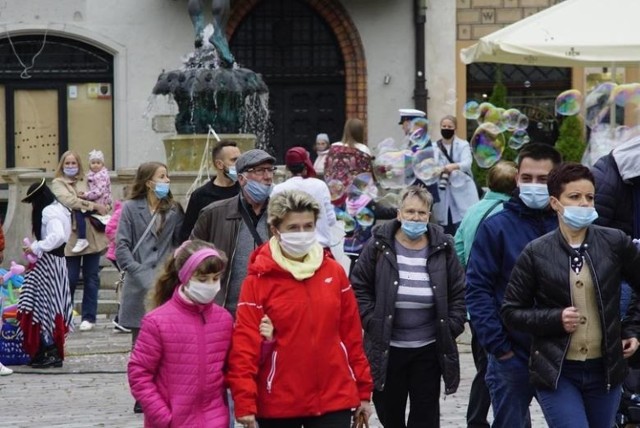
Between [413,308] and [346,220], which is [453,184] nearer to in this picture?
[346,220]

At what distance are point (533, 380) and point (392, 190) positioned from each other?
30.2 feet

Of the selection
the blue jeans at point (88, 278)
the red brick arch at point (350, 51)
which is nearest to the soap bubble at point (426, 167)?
the blue jeans at point (88, 278)

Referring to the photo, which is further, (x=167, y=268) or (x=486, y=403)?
(x=486, y=403)

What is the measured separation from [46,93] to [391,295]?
1900 cm

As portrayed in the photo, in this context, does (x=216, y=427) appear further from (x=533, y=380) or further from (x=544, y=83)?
(x=544, y=83)

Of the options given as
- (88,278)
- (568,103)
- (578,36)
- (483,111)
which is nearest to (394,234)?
(578,36)

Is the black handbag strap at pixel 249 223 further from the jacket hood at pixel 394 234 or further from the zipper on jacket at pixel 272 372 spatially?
the zipper on jacket at pixel 272 372

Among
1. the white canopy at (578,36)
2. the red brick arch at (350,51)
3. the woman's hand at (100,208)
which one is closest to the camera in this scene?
the white canopy at (578,36)

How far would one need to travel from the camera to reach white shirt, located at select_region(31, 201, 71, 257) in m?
13.3

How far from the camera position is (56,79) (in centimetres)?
2627

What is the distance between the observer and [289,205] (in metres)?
7.11

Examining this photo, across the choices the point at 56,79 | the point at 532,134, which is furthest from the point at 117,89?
the point at 532,134

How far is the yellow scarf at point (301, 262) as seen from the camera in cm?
699

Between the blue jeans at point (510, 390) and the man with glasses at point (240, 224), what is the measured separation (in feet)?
4.59
